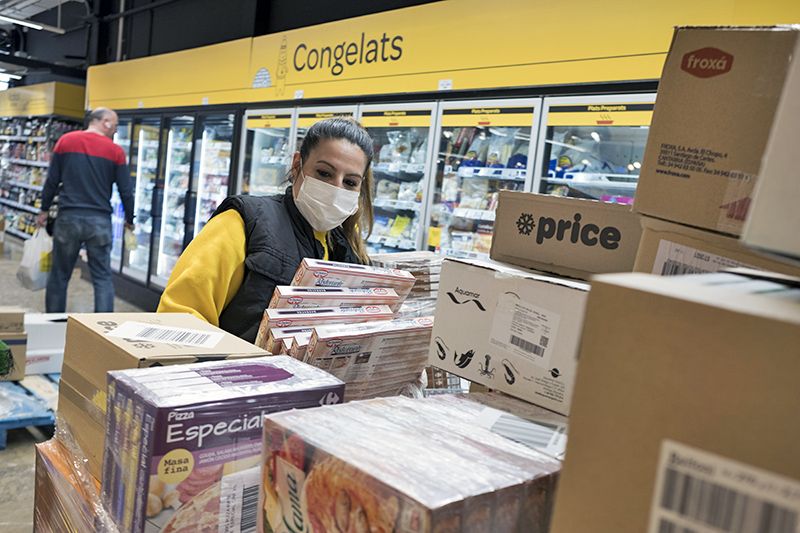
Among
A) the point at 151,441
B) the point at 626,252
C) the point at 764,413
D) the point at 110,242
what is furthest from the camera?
the point at 110,242

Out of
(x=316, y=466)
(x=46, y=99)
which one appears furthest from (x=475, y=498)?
(x=46, y=99)

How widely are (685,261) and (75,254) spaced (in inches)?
232

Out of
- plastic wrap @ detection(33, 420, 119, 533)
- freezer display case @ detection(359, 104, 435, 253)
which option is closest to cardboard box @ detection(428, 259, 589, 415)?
plastic wrap @ detection(33, 420, 119, 533)

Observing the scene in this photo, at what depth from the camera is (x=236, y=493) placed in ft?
3.27

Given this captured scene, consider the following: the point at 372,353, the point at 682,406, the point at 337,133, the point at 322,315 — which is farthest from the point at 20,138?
the point at 682,406

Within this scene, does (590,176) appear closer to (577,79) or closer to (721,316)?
(577,79)

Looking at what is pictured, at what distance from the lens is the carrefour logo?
120 cm

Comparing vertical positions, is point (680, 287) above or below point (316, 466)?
above

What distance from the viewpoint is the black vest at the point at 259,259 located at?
6.04 ft

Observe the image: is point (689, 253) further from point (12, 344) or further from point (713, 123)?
point (12, 344)

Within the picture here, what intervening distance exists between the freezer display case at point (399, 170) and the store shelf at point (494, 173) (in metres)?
0.28

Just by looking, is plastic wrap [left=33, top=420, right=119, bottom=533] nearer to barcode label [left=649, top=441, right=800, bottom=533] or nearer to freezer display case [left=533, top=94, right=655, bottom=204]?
barcode label [left=649, top=441, right=800, bottom=533]

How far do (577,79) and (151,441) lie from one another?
120 inches

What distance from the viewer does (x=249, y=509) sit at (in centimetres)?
102
